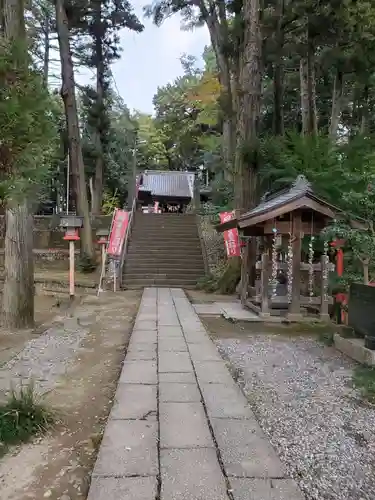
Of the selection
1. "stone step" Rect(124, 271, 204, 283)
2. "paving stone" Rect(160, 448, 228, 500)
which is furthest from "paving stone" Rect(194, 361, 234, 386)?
"stone step" Rect(124, 271, 204, 283)

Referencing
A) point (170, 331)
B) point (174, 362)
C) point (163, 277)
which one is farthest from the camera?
point (163, 277)

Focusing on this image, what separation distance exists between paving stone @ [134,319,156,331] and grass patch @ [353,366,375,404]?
9.70 ft

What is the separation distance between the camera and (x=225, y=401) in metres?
3.24

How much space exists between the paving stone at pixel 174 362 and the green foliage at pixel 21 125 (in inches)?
90.8

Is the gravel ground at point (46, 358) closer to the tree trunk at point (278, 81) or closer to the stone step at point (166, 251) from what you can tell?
the stone step at point (166, 251)

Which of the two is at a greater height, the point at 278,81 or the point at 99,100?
the point at 99,100

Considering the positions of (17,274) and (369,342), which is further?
(17,274)

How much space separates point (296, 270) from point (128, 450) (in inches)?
208

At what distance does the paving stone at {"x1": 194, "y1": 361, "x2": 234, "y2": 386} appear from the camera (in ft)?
12.3

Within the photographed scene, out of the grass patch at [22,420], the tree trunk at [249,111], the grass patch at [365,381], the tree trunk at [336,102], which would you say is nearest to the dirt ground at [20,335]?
the grass patch at [22,420]

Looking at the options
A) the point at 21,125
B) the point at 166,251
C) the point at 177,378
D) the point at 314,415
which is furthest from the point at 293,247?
the point at 166,251

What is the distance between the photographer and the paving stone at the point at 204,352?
15.0 feet

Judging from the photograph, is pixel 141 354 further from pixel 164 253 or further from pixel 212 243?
pixel 212 243

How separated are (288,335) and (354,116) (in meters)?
14.7
